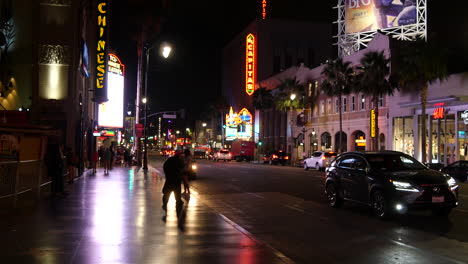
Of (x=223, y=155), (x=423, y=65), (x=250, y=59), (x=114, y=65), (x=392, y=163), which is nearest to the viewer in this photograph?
(x=392, y=163)

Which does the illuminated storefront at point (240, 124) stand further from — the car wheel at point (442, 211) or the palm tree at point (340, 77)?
the car wheel at point (442, 211)

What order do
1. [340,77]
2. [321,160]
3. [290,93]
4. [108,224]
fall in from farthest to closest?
[290,93] < [340,77] < [321,160] < [108,224]

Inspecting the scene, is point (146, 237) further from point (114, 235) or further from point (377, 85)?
point (377, 85)

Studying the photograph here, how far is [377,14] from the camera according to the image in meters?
54.5

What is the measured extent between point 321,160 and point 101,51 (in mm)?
19489

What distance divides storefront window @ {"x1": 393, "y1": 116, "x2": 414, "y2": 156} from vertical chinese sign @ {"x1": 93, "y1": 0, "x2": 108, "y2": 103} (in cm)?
2656

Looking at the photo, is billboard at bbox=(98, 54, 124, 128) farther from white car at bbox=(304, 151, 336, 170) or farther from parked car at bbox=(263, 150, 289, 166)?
white car at bbox=(304, 151, 336, 170)

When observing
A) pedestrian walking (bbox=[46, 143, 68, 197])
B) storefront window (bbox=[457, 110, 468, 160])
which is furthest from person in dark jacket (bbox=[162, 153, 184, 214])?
storefront window (bbox=[457, 110, 468, 160])

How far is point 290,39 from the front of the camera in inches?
3696

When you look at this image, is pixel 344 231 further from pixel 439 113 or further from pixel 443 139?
pixel 443 139

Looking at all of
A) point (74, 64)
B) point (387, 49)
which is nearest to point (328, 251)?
point (74, 64)

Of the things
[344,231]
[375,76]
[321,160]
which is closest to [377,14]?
[375,76]

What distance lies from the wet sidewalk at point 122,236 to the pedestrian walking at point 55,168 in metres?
1.96

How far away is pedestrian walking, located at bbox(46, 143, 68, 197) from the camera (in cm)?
1686
